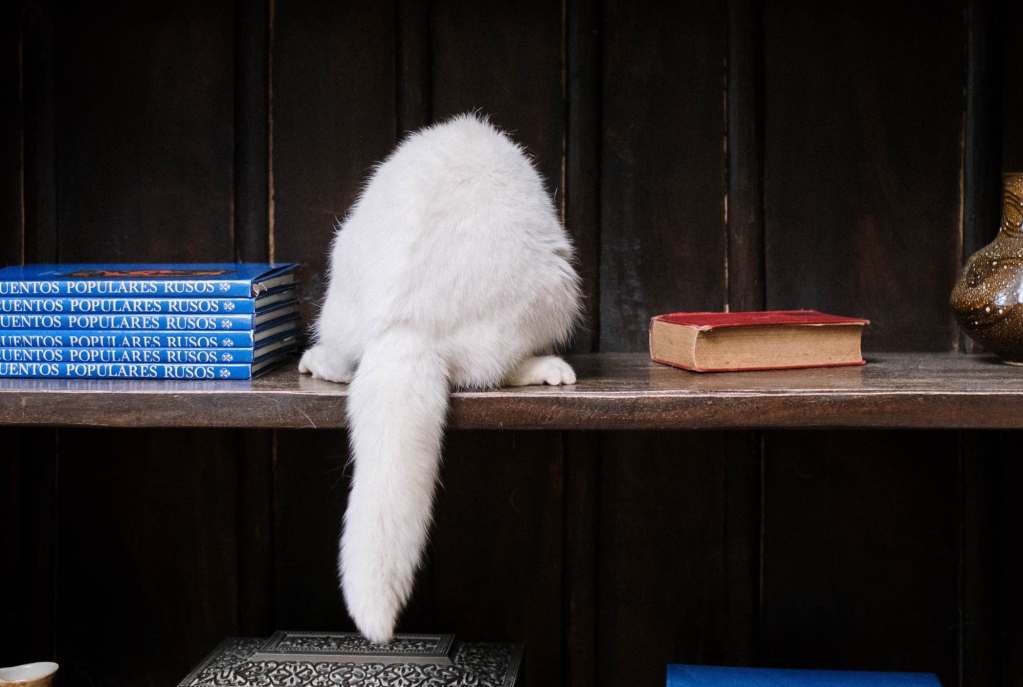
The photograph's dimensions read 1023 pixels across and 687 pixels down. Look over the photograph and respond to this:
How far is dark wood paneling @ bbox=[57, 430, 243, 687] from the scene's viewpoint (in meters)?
1.37

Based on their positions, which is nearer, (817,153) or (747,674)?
(747,674)

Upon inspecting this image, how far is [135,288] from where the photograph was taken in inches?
42.4

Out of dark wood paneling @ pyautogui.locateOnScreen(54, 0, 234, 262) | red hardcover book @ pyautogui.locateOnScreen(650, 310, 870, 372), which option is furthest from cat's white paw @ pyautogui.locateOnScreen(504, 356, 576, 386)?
dark wood paneling @ pyautogui.locateOnScreen(54, 0, 234, 262)

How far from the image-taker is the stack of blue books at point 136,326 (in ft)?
3.49

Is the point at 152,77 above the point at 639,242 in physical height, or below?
above

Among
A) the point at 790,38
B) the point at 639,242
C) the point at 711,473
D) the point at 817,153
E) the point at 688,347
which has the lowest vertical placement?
the point at 711,473

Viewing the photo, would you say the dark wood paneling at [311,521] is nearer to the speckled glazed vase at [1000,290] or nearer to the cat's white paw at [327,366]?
the cat's white paw at [327,366]

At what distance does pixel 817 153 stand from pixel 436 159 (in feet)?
1.75

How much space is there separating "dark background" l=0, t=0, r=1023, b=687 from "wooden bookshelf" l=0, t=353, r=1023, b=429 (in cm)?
32

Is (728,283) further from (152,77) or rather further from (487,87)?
(152,77)

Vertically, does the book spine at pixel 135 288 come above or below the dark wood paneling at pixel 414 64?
below

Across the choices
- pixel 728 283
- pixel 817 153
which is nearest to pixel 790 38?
pixel 817 153

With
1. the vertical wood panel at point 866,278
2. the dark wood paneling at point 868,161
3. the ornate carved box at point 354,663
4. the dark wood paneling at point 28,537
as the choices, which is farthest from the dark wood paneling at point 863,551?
the dark wood paneling at point 28,537

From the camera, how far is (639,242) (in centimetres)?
132
